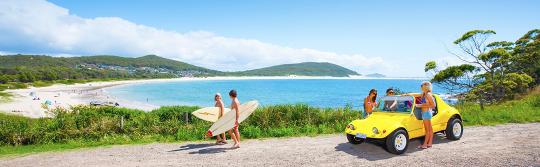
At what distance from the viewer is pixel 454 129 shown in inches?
415

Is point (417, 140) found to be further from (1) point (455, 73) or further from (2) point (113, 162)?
(1) point (455, 73)

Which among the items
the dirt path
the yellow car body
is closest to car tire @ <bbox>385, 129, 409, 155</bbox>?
the yellow car body

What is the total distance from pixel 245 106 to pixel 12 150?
741 cm

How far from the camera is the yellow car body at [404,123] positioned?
9.02m

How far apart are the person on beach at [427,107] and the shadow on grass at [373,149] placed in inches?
15.3

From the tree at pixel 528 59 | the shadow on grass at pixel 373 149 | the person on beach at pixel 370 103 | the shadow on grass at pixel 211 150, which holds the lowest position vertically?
the shadow on grass at pixel 211 150

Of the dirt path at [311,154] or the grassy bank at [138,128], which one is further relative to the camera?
the grassy bank at [138,128]

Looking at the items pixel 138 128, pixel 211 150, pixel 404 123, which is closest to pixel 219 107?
pixel 211 150

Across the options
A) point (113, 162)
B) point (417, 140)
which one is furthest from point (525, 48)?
point (113, 162)

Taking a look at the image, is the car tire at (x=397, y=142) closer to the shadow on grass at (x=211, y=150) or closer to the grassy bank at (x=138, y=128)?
the grassy bank at (x=138, y=128)

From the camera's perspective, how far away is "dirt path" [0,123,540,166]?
8.30 m

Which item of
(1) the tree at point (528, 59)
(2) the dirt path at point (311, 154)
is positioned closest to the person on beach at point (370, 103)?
(2) the dirt path at point (311, 154)

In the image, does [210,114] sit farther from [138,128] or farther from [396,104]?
[396,104]

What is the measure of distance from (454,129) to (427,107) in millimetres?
1897
